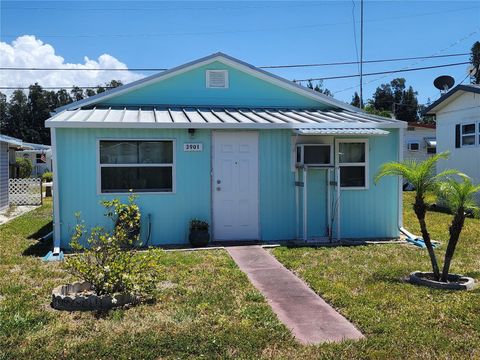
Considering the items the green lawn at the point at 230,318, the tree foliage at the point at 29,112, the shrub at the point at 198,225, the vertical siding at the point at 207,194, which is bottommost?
the green lawn at the point at 230,318

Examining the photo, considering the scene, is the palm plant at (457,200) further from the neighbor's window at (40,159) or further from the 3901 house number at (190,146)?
the neighbor's window at (40,159)

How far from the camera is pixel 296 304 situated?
5648 millimetres

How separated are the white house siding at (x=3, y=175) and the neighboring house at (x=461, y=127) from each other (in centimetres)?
1609

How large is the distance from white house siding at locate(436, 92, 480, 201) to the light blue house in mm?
6845

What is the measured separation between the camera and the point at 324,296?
232 inches

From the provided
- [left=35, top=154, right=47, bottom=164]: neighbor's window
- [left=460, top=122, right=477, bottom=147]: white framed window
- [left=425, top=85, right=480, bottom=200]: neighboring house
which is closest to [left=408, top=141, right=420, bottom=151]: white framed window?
[left=425, top=85, right=480, bottom=200]: neighboring house

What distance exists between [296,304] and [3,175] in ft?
50.2

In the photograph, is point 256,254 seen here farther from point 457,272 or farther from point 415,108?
point 415,108

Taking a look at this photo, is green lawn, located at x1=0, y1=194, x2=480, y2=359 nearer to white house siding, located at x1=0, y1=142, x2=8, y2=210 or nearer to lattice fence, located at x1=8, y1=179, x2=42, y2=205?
white house siding, located at x1=0, y1=142, x2=8, y2=210

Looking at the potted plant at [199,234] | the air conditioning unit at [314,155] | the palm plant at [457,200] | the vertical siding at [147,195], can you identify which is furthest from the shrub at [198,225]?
the palm plant at [457,200]

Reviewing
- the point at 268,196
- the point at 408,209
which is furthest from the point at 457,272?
the point at 408,209

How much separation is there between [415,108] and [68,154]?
58543 mm

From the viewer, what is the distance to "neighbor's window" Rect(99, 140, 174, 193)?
9508 millimetres

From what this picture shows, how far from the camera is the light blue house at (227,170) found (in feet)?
30.6
